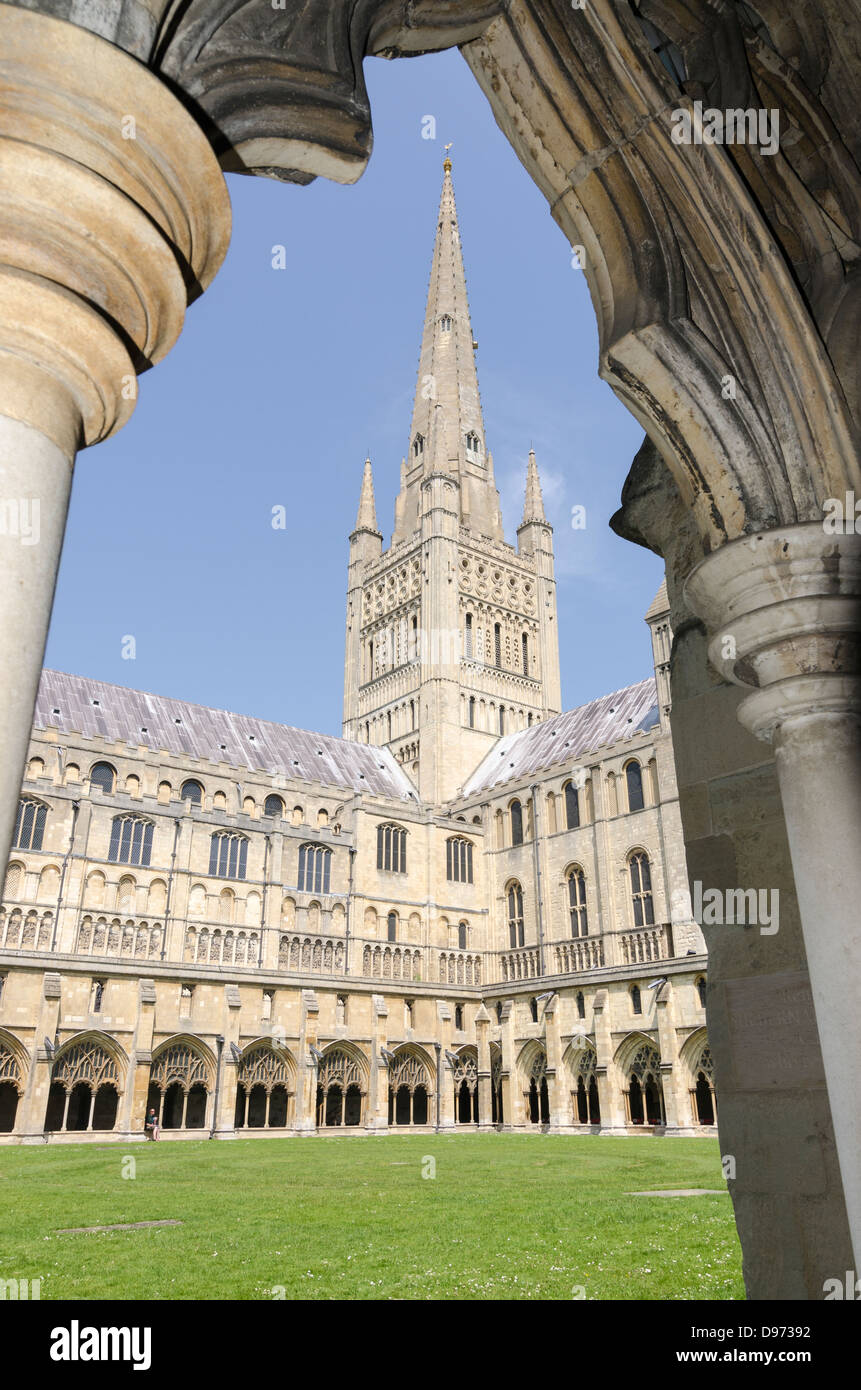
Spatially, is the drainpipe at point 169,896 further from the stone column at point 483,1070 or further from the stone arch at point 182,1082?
the stone column at point 483,1070

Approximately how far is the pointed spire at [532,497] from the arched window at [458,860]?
24610 mm

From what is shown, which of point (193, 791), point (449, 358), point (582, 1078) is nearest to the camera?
point (582, 1078)

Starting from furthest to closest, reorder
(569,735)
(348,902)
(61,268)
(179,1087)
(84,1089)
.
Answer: (569,735) → (348,902) → (179,1087) → (84,1089) → (61,268)

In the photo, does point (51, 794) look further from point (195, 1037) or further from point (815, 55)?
point (815, 55)

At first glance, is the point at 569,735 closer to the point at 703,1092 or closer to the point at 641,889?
the point at 641,889

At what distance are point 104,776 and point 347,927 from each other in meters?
11.3

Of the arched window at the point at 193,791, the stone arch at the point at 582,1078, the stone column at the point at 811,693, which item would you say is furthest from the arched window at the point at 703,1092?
the stone column at the point at 811,693

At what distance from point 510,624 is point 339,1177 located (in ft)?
137

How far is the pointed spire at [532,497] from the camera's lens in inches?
2325

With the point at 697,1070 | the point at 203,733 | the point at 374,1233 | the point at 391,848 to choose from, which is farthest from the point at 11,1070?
the point at 374,1233

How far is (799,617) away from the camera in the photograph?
3.18m

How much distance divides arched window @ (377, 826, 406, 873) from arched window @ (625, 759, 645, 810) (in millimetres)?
10163

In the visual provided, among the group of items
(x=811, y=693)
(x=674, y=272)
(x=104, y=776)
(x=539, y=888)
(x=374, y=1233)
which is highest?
(x=104, y=776)
